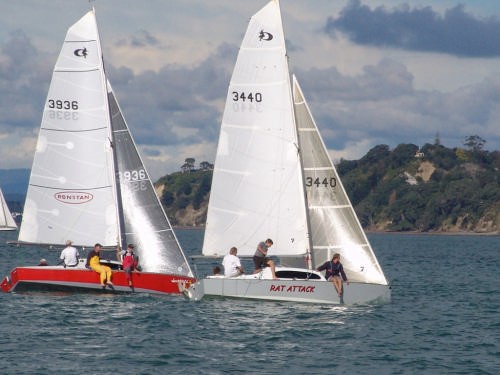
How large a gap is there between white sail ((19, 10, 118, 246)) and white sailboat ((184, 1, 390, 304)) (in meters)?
4.53

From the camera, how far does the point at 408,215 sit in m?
186

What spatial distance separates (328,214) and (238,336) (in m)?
8.10

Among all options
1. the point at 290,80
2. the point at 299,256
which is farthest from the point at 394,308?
the point at 290,80

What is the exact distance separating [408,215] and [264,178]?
150m

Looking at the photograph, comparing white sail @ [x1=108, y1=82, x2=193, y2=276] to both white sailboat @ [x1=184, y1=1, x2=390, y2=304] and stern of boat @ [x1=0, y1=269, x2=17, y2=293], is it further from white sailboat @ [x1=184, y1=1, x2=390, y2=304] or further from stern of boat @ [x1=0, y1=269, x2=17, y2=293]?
stern of boat @ [x1=0, y1=269, x2=17, y2=293]

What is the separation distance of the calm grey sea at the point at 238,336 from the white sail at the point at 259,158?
2.62 meters

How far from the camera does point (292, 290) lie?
35.2 metres

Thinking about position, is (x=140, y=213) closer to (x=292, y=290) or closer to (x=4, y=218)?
(x=292, y=290)

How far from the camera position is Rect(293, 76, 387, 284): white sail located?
36.7 metres

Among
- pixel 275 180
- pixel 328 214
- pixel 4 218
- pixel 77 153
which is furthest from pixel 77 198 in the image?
pixel 4 218

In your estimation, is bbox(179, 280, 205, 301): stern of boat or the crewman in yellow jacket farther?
the crewman in yellow jacket

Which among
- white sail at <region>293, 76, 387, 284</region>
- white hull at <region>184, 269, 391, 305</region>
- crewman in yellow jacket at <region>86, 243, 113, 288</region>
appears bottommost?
white hull at <region>184, 269, 391, 305</region>

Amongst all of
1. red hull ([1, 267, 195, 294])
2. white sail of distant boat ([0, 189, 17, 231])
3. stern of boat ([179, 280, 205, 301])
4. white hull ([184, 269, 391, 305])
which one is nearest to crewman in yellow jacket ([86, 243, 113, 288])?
red hull ([1, 267, 195, 294])

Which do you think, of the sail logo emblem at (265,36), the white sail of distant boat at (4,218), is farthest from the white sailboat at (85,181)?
the white sail of distant boat at (4,218)
